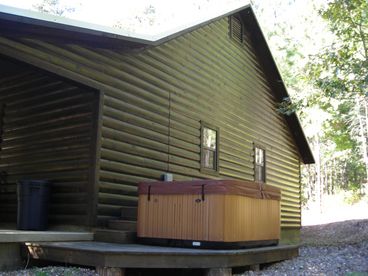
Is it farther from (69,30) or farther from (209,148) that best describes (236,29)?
(69,30)

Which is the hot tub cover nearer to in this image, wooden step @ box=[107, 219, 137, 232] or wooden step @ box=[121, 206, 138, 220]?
wooden step @ box=[107, 219, 137, 232]

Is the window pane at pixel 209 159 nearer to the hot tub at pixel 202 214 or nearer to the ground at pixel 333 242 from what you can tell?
the ground at pixel 333 242

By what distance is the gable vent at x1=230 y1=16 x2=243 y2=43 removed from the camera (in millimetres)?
13502

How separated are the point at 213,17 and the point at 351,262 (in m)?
7.03

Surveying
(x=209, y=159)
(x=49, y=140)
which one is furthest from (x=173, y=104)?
(x=49, y=140)

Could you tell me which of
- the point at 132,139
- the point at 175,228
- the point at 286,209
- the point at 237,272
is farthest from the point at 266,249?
the point at 286,209

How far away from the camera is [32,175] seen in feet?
29.1

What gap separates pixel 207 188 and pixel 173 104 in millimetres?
3887

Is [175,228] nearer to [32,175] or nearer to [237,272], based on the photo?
[237,272]

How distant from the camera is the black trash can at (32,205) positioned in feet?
25.7

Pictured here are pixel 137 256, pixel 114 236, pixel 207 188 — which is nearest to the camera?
pixel 137 256

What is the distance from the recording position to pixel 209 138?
38.3 ft

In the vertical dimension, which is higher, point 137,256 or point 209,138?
point 209,138

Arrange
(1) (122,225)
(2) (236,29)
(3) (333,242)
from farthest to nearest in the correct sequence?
(2) (236,29) < (3) (333,242) < (1) (122,225)
